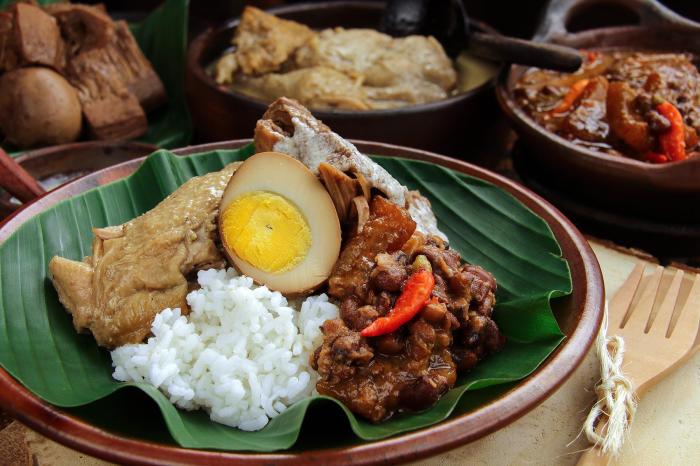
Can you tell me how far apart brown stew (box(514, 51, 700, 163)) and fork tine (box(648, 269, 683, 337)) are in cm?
105

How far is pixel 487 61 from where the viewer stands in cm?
490

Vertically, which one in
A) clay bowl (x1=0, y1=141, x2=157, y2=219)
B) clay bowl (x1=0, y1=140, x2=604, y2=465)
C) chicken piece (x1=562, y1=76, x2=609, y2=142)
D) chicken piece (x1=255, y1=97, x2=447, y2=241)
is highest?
chicken piece (x1=255, y1=97, x2=447, y2=241)

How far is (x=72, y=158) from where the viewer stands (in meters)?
3.93

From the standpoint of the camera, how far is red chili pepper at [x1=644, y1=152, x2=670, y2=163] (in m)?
3.58

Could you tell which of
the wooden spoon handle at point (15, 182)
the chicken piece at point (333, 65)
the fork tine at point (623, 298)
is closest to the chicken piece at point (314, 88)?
the chicken piece at point (333, 65)

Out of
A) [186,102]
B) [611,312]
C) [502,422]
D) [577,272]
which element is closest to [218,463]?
[502,422]

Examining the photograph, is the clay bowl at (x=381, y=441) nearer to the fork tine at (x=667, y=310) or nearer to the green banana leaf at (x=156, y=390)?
the green banana leaf at (x=156, y=390)

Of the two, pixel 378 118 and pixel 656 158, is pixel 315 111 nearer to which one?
pixel 378 118

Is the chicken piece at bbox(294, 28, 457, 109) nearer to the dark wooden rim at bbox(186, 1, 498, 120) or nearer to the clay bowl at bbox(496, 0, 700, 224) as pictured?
the dark wooden rim at bbox(186, 1, 498, 120)

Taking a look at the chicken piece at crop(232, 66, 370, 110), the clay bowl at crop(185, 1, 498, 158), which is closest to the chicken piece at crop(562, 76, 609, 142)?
the clay bowl at crop(185, 1, 498, 158)

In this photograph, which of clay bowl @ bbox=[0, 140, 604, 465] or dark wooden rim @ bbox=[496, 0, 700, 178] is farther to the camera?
dark wooden rim @ bbox=[496, 0, 700, 178]

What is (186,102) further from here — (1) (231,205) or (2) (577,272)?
(2) (577,272)

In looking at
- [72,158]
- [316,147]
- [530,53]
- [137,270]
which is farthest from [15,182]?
[530,53]

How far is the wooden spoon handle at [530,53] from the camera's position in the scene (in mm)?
3922
